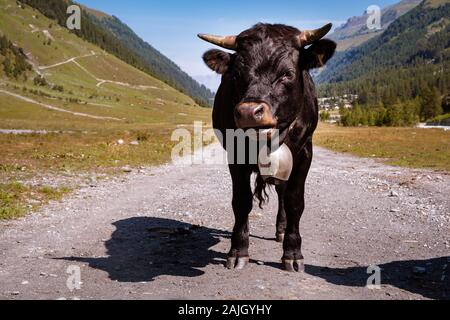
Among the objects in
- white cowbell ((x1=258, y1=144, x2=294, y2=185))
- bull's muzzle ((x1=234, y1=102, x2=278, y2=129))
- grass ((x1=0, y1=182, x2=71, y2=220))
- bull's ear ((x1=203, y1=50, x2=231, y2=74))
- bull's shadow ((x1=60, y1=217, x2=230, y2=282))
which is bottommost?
bull's shadow ((x1=60, y1=217, x2=230, y2=282))

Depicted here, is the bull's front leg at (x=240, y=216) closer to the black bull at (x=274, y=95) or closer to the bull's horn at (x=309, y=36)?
the black bull at (x=274, y=95)

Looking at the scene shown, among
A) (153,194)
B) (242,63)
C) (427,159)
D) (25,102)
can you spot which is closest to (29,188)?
(153,194)

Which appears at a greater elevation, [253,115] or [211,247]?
[253,115]

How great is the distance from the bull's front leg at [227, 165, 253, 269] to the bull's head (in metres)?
1.25

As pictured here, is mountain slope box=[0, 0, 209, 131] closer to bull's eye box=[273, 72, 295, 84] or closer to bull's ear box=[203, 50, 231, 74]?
bull's ear box=[203, 50, 231, 74]

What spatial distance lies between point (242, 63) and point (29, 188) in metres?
9.78

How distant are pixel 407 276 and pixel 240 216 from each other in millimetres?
2637

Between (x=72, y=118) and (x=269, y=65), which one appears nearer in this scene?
(x=269, y=65)

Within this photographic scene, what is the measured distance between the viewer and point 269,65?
226 inches

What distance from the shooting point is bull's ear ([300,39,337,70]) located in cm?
615

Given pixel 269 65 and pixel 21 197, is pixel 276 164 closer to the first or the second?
pixel 269 65

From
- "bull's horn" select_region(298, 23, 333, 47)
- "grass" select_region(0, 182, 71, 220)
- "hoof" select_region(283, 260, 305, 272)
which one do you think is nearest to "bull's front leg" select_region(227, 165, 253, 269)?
"hoof" select_region(283, 260, 305, 272)

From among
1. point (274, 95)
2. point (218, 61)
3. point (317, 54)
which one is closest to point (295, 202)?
point (274, 95)
